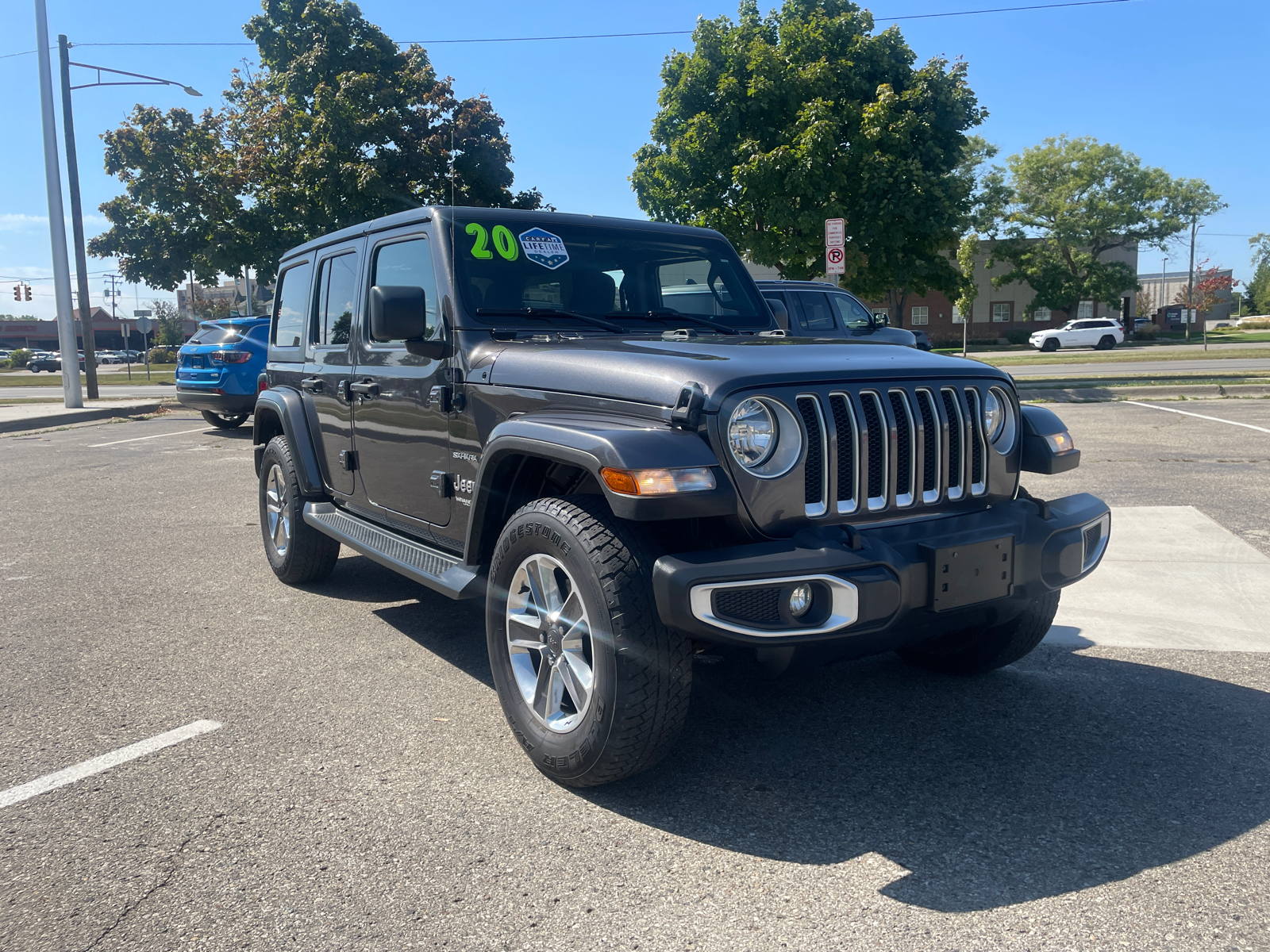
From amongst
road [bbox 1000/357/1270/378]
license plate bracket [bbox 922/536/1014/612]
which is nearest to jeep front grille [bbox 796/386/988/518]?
license plate bracket [bbox 922/536/1014/612]

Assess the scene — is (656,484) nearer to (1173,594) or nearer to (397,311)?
(397,311)

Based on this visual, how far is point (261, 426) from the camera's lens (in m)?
6.12

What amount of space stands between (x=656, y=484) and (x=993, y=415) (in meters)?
1.40

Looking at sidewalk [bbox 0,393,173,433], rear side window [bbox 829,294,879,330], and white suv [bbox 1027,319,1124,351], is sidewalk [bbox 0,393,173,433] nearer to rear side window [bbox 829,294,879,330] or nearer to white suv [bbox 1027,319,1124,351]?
rear side window [bbox 829,294,879,330]

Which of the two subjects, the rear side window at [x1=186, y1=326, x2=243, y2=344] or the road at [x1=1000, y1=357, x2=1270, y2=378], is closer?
the rear side window at [x1=186, y1=326, x2=243, y2=344]

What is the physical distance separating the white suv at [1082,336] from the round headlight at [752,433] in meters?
48.7

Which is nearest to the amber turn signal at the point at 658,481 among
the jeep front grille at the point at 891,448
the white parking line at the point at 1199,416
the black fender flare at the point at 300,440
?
the jeep front grille at the point at 891,448

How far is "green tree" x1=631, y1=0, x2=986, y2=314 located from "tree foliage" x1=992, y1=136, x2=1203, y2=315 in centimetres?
4096

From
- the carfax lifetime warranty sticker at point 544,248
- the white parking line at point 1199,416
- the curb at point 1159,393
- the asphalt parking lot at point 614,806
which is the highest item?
the carfax lifetime warranty sticker at point 544,248

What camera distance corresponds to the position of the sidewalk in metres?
16.8

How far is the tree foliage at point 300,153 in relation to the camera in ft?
66.4

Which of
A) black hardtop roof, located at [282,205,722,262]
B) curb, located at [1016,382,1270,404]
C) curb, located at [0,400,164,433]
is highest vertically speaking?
black hardtop roof, located at [282,205,722,262]

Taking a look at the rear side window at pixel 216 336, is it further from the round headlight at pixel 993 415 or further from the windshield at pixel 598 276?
the round headlight at pixel 993 415

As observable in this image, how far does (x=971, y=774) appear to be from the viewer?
3.18 metres
